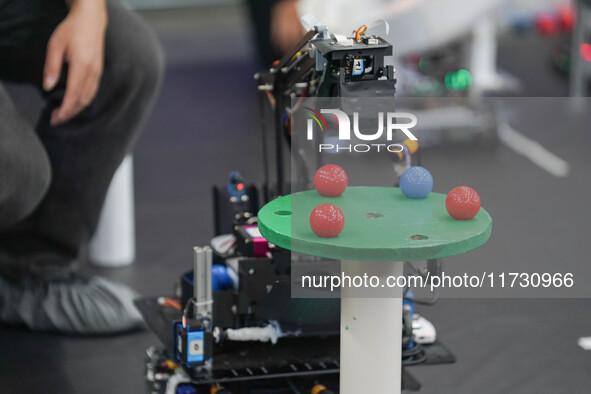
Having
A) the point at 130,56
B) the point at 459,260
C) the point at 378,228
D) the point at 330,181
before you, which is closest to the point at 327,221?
the point at 378,228

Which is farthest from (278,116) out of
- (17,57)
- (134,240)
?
(134,240)

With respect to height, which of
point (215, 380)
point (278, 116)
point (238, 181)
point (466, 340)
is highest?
point (278, 116)

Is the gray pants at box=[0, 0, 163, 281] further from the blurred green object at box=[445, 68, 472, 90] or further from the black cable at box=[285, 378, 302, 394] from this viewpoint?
the blurred green object at box=[445, 68, 472, 90]

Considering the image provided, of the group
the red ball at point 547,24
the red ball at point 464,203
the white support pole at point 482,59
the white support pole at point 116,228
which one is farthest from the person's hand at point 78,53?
the red ball at point 547,24

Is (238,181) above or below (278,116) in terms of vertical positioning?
below

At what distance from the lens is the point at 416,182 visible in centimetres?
129

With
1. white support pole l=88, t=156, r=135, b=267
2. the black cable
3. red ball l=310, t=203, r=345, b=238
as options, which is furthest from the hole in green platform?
white support pole l=88, t=156, r=135, b=267

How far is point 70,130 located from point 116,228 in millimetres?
457

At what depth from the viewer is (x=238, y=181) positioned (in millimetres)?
1645

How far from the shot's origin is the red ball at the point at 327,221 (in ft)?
3.66

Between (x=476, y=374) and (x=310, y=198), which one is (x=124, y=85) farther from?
(x=476, y=374)

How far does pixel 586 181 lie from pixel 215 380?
1.71 metres

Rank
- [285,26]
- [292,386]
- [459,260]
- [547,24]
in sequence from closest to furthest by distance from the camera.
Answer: [292,386]
[459,260]
[285,26]
[547,24]

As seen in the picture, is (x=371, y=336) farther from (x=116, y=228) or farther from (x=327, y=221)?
(x=116, y=228)
